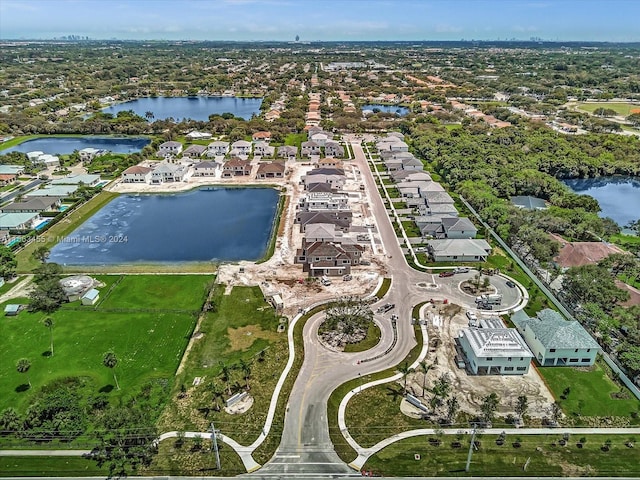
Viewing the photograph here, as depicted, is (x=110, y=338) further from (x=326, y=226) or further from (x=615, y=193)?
(x=615, y=193)

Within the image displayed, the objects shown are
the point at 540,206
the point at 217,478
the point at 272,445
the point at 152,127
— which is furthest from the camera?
the point at 152,127

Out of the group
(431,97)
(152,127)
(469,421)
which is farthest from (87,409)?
(431,97)

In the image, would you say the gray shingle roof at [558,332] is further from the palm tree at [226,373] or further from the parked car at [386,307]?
the palm tree at [226,373]

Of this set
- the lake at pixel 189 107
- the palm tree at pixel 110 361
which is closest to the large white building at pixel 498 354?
the palm tree at pixel 110 361

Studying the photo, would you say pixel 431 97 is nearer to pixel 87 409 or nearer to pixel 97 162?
pixel 97 162

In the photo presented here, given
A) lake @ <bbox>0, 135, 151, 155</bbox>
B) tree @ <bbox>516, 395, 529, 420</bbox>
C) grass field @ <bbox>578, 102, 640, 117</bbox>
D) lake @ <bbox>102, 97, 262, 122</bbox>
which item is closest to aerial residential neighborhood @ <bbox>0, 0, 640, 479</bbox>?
tree @ <bbox>516, 395, 529, 420</bbox>

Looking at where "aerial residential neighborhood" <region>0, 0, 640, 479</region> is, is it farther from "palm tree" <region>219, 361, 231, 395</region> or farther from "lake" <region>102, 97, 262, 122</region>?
"lake" <region>102, 97, 262, 122</region>

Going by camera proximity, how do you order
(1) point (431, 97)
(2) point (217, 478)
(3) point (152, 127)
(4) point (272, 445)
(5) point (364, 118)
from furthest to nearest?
(1) point (431, 97) < (5) point (364, 118) < (3) point (152, 127) < (4) point (272, 445) < (2) point (217, 478)
